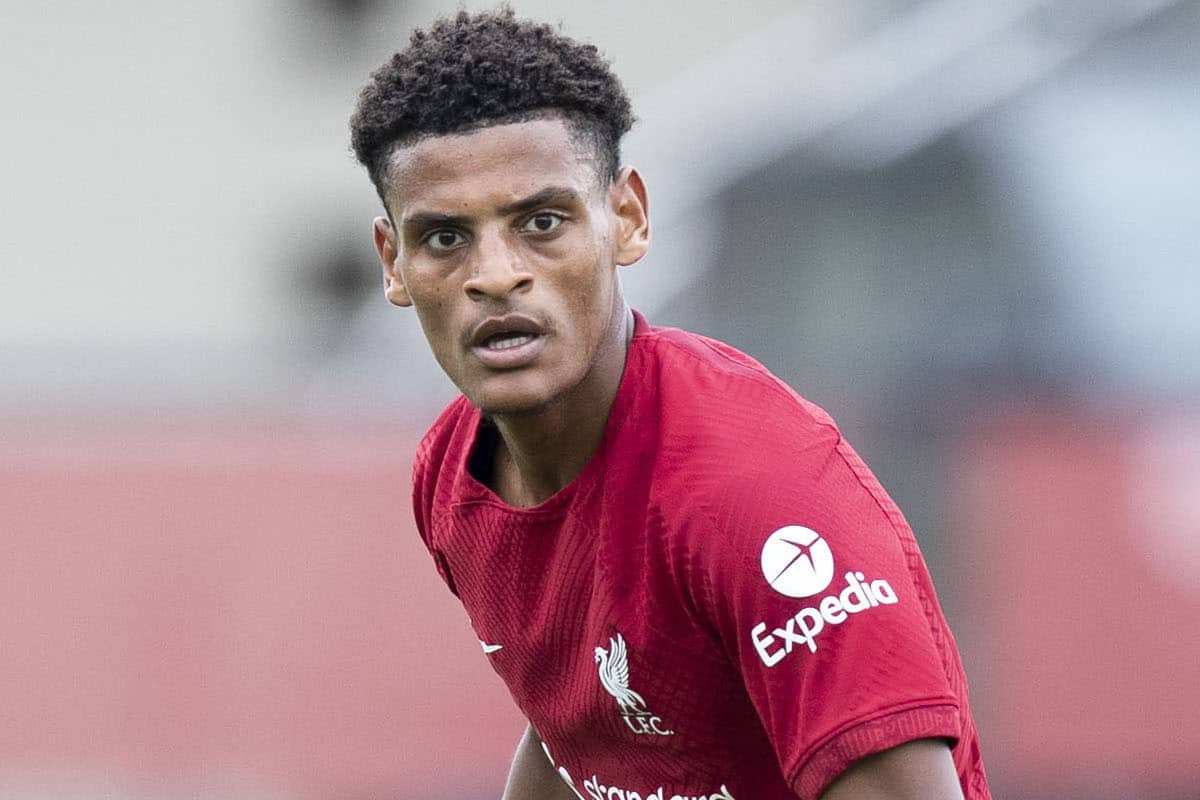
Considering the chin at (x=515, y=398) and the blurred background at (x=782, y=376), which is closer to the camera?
the chin at (x=515, y=398)

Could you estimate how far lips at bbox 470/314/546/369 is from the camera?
2.79 meters

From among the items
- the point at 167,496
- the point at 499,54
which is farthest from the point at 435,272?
the point at 167,496

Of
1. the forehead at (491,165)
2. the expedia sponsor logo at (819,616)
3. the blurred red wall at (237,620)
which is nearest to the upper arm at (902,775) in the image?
the expedia sponsor logo at (819,616)

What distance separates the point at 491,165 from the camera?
2.81 metres

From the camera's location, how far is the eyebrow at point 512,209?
9.20 feet

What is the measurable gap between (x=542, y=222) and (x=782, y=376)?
5.53 meters

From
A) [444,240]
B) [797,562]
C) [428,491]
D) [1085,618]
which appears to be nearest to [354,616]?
[1085,618]

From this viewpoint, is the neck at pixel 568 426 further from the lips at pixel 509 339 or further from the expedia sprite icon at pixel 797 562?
the expedia sprite icon at pixel 797 562

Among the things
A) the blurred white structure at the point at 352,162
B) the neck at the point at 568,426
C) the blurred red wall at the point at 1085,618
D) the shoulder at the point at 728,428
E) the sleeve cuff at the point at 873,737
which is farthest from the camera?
the blurred white structure at the point at 352,162

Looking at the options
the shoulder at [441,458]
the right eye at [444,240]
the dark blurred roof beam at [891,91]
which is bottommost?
the shoulder at [441,458]

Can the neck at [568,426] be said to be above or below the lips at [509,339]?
below

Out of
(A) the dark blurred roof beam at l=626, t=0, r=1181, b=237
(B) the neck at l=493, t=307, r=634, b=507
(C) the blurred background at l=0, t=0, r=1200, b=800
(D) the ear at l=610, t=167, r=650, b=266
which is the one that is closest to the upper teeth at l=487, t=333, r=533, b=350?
(B) the neck at l=493, t=307, r=634, b=507

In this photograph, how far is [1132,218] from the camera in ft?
29.3

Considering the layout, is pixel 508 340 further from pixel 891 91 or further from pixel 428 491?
pixel 891 91
